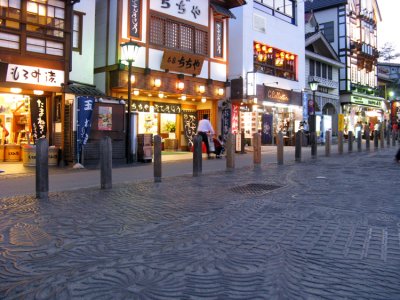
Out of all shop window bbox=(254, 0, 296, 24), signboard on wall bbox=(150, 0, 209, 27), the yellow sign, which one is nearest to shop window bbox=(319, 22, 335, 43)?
the yellow sign

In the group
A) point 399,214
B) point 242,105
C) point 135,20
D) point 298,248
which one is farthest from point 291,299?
point 242,105

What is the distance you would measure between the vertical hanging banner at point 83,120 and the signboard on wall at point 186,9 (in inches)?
256

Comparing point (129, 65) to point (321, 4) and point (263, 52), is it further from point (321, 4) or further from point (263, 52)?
point (321, 4)

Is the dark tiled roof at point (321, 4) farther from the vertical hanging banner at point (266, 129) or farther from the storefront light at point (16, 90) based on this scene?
the storefront light at point (16, 90)

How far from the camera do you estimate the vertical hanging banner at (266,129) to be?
2659 centimetres

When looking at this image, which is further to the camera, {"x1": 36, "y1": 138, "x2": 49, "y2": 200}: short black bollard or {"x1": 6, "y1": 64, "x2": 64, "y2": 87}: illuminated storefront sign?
{"x1": 6, "y1": 64, "x2": 64, "y2": 87}: illuminated storefront sign

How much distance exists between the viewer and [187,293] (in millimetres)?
2918

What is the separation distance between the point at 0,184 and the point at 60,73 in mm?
5758

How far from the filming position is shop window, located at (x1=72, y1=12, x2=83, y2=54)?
48.9 feet

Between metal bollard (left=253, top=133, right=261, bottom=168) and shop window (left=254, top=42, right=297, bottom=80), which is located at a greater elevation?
shop window (left=254, top=42, right=297, bottom=80)

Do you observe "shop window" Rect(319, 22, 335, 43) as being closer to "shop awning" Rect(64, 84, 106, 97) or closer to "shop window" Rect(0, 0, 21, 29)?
"shop awning" Rect(64, 84, 106, 97)

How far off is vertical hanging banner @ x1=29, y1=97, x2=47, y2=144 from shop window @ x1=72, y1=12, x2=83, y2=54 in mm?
2311

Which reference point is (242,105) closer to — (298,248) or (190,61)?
(190,61)

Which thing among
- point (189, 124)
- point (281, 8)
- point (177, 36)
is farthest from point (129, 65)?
point (281, 8)
